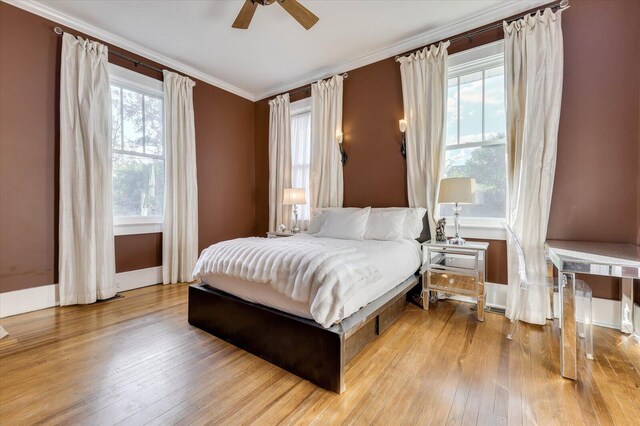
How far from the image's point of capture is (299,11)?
7.95ft

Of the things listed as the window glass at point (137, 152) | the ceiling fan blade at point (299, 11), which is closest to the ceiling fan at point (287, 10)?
the ceiling fan blade at point (299, 11)

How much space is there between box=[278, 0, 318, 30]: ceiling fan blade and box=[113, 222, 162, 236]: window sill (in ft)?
10.1

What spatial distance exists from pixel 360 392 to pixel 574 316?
52.8 inches

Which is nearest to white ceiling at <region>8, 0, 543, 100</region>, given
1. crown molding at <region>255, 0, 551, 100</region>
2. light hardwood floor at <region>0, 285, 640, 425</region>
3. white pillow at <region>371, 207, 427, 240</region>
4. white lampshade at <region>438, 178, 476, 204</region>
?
crown molding at <region>255, 0, 551, 100</region>

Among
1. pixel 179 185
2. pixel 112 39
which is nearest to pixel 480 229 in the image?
pixel 179 185

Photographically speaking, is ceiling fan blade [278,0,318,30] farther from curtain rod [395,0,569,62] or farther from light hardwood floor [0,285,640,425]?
light hardwood floor [0,285,640,425]

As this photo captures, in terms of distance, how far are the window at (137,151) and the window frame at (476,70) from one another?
3.80 m

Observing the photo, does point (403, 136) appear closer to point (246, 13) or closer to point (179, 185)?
point (246, 13)

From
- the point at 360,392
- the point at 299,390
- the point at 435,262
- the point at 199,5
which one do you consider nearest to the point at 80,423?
the point at 299,390

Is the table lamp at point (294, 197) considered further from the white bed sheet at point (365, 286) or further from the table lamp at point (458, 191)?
the table lamp at point (458, 191)

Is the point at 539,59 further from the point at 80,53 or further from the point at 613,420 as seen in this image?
the point at 80,53

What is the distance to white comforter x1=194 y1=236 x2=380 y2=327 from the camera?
160 centimetres

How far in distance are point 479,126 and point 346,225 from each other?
1.85 m

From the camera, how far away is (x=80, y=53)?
3.01 meters
